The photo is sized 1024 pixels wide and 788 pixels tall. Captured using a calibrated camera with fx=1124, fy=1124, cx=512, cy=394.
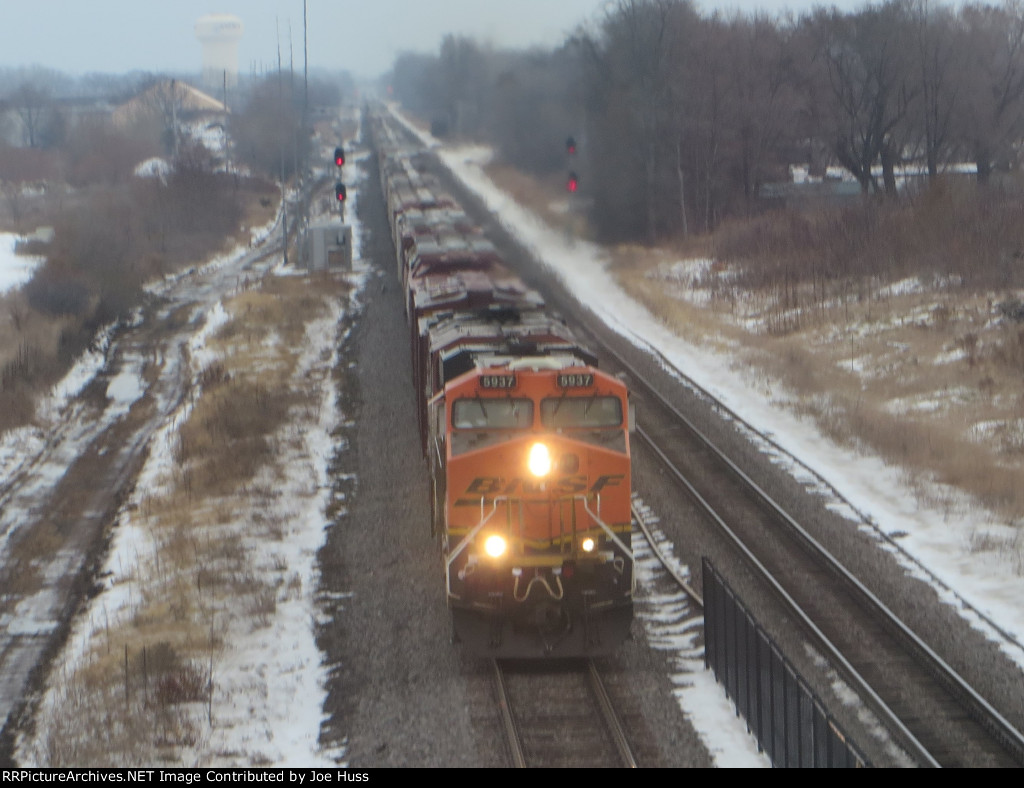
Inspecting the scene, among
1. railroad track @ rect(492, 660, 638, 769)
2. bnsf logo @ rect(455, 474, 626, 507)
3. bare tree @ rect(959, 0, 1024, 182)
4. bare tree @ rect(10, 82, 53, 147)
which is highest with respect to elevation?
bare tree @ rect(10, 82, 53, 147)

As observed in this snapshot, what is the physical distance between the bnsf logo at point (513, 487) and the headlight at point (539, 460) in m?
0.14

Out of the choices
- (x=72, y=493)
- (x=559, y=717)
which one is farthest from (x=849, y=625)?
(x=72, y=493)

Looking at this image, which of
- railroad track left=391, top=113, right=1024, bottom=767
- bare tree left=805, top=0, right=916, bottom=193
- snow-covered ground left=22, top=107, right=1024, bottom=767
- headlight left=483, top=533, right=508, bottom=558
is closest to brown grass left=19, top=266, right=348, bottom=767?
snow-covered ground left=22, top=107, right=1024, bottom=767

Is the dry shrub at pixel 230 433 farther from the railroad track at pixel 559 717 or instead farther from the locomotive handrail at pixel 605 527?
the locomotive handrail at pixel 605 527

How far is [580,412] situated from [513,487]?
1.23 m

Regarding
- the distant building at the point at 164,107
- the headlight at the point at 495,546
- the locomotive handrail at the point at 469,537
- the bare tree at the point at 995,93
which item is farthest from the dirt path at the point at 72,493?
the distant building at the point at 164,107

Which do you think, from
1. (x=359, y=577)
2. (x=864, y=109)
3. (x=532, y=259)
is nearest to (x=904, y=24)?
(x=864, y=109)

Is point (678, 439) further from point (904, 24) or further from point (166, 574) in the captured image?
point (904, 24)

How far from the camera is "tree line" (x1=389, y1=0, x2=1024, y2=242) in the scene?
51719 mm

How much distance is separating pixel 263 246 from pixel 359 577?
53.5m

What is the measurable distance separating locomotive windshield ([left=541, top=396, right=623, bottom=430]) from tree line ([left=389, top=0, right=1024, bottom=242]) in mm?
38562

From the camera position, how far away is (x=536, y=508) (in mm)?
13477

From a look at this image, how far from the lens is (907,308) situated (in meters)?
35.4

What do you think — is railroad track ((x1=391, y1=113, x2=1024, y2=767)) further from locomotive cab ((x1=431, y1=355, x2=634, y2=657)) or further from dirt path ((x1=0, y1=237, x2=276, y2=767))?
dirt path ((x1=0, y1=237, x2=276, y2=767))
